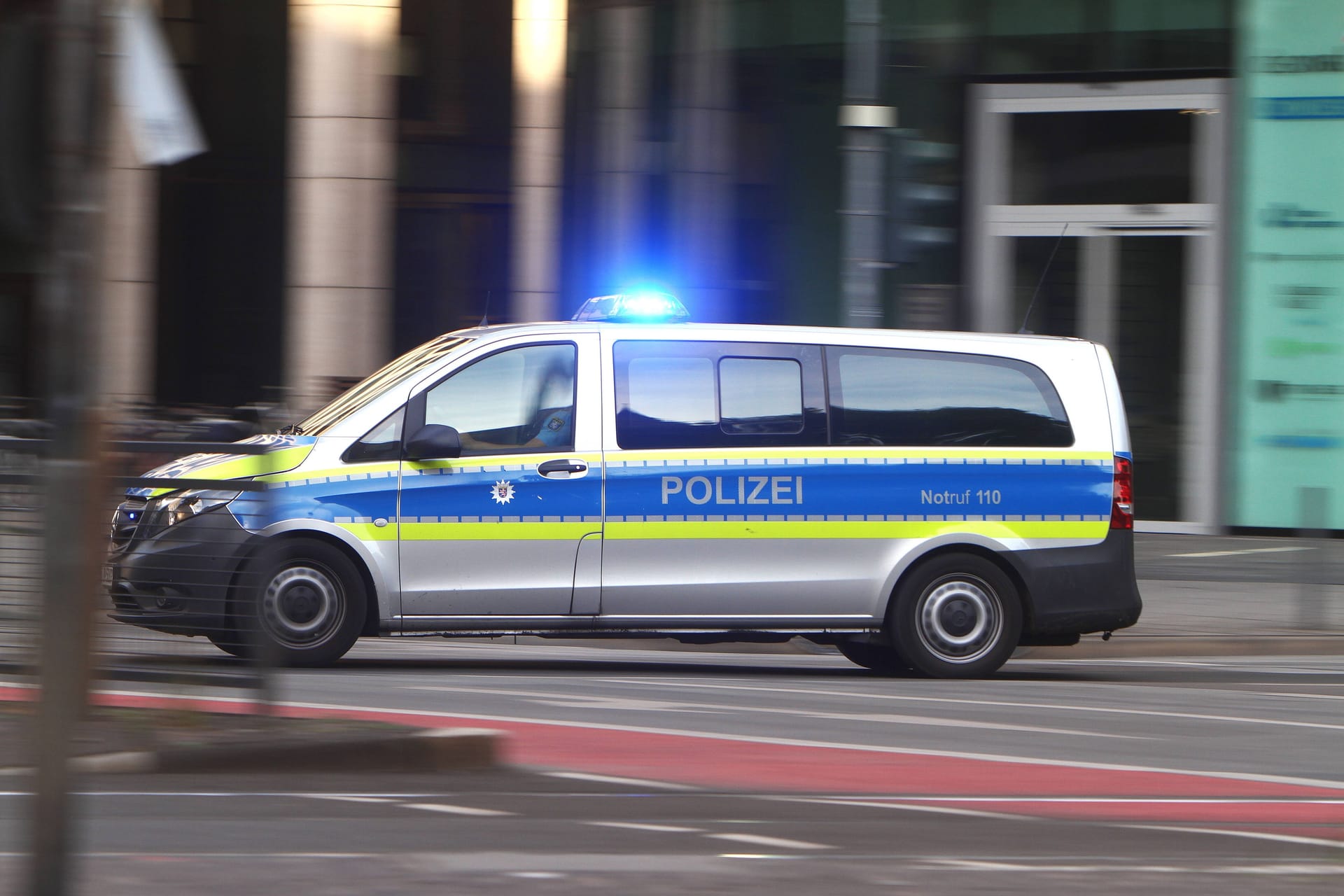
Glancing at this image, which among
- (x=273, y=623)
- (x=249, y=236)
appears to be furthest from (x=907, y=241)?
(x=249, y=236)

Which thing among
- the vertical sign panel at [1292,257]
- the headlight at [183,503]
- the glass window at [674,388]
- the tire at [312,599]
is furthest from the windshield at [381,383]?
the vertical sign panel at [1292,257]

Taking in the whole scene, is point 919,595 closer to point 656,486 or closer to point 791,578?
point 791,578

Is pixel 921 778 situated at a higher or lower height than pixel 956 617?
lower

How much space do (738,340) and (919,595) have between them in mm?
1465

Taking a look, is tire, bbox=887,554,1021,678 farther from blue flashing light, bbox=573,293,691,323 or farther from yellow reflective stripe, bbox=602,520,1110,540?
blue flashing light, bbox=573,293,691,323

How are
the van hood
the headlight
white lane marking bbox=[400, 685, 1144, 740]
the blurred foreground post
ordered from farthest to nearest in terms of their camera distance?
the blurred foreground post, the van hood, white lane marking bbox=[400, 685, 1144, 740], the headlight

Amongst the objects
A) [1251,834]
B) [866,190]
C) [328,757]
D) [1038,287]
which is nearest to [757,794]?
[328,757]

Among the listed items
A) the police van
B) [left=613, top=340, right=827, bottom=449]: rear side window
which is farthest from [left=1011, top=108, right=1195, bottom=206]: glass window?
[left=613, top=340, right=827, bottom=449]: rear side window

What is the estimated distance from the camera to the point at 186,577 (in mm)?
6652

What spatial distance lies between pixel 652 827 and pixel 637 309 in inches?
173

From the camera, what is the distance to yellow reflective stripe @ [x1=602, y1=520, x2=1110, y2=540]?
896 cm

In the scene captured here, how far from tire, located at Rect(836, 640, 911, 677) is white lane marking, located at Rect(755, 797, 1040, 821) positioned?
3.90m

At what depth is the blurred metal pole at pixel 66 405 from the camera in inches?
135

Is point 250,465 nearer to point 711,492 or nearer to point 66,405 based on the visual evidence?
point 711,492
